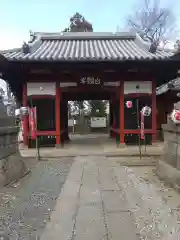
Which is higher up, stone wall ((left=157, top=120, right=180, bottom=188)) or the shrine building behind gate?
the shrine building behind gate

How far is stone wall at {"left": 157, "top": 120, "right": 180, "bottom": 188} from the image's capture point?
17.2ft

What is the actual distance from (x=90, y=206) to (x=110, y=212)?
16.5 inches

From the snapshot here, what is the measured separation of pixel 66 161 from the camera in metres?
8.74

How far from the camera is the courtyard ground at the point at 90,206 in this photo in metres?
3.35

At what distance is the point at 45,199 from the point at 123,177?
228cm

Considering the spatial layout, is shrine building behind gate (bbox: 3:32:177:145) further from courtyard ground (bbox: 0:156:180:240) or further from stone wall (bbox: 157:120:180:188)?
stone wall (bbox: 157:120:180:188)

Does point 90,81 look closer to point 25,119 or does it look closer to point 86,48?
point 86,48

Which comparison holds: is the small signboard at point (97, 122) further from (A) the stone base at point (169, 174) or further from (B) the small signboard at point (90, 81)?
(A) the stone base at point (169, 174)

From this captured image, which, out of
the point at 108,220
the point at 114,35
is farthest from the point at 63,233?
the point at 114,35

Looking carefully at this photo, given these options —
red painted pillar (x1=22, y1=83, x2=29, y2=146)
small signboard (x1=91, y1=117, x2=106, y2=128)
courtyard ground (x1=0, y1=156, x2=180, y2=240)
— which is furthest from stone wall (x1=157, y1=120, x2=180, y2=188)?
small signboard (x1=91, y1=117, x2=106, y2=128)

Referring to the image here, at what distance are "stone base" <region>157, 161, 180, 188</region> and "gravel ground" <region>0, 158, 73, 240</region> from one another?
88.1 inches

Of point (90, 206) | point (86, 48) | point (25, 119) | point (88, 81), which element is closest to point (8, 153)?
point (90, 206)

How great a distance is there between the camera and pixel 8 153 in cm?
611

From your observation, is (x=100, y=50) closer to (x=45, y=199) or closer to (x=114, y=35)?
(x=114, y=35)
